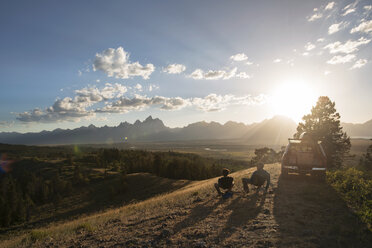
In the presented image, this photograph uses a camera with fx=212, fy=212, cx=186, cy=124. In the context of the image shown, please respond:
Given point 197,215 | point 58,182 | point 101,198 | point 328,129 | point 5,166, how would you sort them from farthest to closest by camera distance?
1. point 5,166
2. point 58,182
3. point 101,198
4. point 328,129
5. point 197,215

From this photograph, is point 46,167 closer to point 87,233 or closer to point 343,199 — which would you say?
point 87,233

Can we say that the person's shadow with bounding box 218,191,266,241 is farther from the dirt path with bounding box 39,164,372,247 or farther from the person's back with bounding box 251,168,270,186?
the person's back with bounding box 251,168,270,186

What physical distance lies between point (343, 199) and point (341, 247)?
4579 mm

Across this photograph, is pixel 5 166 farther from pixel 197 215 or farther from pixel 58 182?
pixel 197 215

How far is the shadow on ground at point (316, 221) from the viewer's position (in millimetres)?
5599

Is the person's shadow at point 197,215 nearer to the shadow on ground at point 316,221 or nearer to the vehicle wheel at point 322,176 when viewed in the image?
the shadow on ground at point 316,221

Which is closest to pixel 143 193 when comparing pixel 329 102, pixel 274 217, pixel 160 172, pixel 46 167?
pixel 160 172

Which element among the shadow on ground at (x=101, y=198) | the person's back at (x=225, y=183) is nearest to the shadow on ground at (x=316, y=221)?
the person's back at (x=225, y=183)

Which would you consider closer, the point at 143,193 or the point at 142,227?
the point at 142,227

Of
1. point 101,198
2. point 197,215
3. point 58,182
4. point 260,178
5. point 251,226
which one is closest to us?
point 251,226

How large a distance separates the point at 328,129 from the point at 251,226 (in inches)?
1186

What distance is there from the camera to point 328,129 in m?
30.7

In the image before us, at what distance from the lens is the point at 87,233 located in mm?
9180

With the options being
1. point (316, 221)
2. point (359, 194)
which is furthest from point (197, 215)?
point (359, 194)
